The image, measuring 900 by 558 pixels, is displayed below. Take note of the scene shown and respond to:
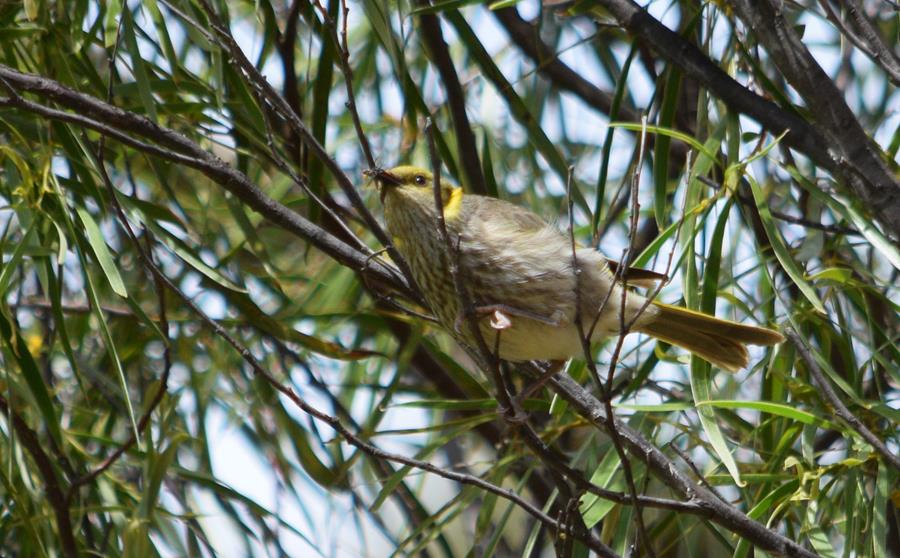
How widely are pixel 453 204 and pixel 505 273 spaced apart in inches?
10.3

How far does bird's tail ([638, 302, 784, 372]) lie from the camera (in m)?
2.70

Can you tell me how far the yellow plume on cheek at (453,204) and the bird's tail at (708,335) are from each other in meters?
0.53

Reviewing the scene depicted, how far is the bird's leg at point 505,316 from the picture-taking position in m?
2.38

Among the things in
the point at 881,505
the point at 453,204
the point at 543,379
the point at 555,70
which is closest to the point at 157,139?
the point at 453,204

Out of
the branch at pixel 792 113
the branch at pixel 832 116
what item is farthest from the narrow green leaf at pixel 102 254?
the branch at pixel 832 116

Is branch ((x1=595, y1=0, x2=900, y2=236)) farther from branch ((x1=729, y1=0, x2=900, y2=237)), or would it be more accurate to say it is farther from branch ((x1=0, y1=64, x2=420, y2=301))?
branch ((x1=0, y1=64, x2=420, y2=301))

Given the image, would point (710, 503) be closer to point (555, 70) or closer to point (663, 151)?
point (663, 151)

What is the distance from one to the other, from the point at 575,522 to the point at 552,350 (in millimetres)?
608

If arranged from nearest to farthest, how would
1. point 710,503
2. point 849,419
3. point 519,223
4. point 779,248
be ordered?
point 710,503 < point 849,419 < point 779,248 < point 519,223

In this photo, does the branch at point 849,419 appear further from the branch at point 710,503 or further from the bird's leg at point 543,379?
the bird's leg at point 543,379

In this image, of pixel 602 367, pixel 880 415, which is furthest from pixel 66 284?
pixel 880 415

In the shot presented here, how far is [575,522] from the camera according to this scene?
2.04 meters

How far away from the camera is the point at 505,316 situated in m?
2.52

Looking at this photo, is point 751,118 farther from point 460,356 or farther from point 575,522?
point 460,356
